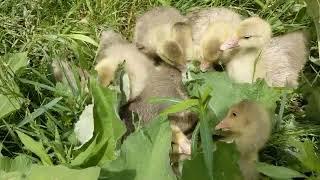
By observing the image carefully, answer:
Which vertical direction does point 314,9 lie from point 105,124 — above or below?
above

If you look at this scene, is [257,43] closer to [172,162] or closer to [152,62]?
[152,62]

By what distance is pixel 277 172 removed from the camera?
227cm

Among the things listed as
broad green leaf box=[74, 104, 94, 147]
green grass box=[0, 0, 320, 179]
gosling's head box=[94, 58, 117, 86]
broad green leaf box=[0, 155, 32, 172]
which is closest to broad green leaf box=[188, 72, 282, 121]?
green grass box=[0, 0, 320, 179]

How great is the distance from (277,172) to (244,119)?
0.19 m

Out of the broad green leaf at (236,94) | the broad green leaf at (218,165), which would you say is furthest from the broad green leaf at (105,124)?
the broad green leaf at (236,94)

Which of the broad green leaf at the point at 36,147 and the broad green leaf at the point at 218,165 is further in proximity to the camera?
the broad green leaf at the point at 36,147

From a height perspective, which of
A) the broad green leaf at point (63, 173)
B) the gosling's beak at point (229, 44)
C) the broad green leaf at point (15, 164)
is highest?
the gosling's beak at point (229, 44)

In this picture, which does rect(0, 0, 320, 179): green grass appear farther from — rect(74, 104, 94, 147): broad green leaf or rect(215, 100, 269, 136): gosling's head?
rect(215, 100, 269, 136): gosling's head

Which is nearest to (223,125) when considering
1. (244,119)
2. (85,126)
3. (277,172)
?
(244,119)

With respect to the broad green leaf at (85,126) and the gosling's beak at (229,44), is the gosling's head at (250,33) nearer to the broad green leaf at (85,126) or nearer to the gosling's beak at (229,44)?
the gosling's beak at (229,44)

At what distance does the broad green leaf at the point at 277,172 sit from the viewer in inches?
88.8

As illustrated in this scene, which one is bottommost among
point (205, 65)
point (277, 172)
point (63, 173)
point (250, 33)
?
point (277, 172)

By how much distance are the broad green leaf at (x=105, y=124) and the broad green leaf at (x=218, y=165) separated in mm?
298

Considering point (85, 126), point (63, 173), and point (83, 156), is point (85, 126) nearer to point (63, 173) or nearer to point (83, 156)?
point (83, 156)
